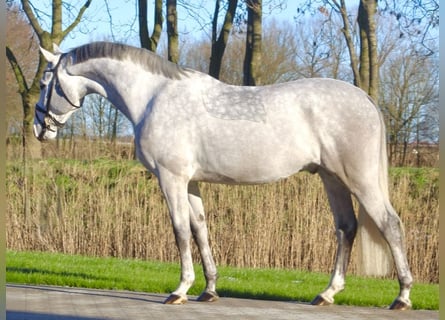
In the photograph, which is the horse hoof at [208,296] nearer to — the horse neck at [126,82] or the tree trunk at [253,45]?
the horse neck at [126,82]

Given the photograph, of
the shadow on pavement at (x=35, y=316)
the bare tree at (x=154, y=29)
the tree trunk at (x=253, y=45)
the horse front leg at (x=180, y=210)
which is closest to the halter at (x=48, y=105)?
the horse front leg at (x=180, y=210)

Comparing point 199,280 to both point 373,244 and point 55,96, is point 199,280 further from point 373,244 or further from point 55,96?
point 55,96

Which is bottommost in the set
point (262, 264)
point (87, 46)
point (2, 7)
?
point (262, 264)

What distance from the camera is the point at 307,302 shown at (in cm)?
786

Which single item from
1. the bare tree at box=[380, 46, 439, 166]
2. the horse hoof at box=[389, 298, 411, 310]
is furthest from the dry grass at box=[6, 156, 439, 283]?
the bare tree at box=[380, 46, 439, 166]

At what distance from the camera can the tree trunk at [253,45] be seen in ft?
51.5

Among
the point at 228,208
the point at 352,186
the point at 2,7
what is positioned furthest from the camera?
the point at 228,208

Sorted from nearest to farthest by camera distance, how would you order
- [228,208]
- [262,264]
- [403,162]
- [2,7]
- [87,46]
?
1. [2,7]
2. [87,46]
3. [262,264]
4. [228,208]
5. [403,162]

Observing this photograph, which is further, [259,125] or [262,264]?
[262,264]

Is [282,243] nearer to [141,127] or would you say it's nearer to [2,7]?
[141,127]

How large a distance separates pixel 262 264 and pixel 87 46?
194 inches

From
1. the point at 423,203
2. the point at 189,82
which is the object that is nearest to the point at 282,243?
the point at 423,203

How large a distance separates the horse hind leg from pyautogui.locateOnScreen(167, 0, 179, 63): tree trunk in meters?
9.94

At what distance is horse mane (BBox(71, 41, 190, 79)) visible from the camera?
7359 millimetres
